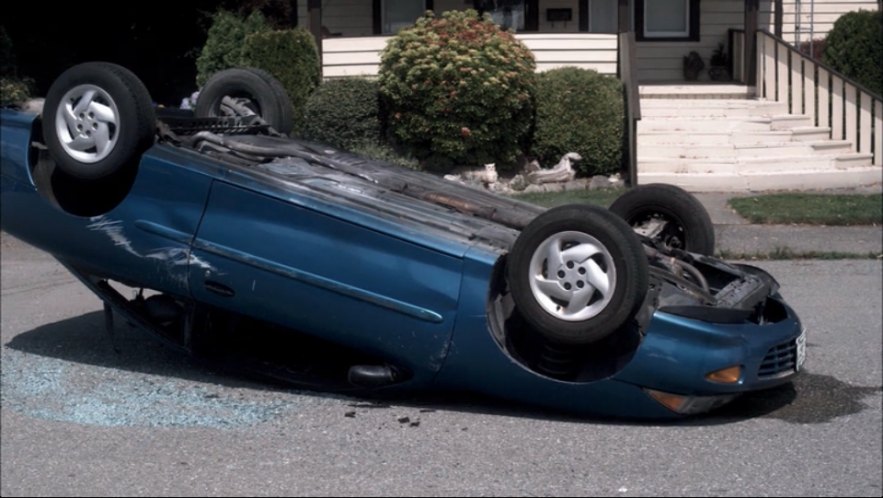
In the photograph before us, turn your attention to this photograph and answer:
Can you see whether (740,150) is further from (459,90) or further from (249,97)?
(249,97)

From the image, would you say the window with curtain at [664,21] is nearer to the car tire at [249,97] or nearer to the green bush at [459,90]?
the green bush at [459,90]

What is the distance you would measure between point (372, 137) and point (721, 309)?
993 cm

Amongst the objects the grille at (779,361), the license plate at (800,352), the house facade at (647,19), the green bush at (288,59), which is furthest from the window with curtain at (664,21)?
the grille at (779,361)

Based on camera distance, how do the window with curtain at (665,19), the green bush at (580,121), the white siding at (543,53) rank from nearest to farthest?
1. the green bush at (580,121)
2. the white siding at (543,53)
3. the window with curtain at (665,19)

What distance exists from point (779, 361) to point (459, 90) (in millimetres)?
8885

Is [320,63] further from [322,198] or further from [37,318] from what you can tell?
[322,198]

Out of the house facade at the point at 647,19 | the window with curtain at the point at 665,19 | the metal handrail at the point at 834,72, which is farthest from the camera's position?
the window with curtain at the point at 665,19

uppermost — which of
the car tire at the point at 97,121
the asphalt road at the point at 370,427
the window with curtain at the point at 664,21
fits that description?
the window with curtain at the point at 664,21

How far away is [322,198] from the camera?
590 cm

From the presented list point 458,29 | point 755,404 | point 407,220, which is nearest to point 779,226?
point 458,29

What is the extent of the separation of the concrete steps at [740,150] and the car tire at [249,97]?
7.51 m

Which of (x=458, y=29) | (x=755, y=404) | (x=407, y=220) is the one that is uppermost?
(x=458, y=29)

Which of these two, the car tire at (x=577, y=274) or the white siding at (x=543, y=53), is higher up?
the white siding at (x=543, y=53)

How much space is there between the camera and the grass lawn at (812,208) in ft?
39.1
